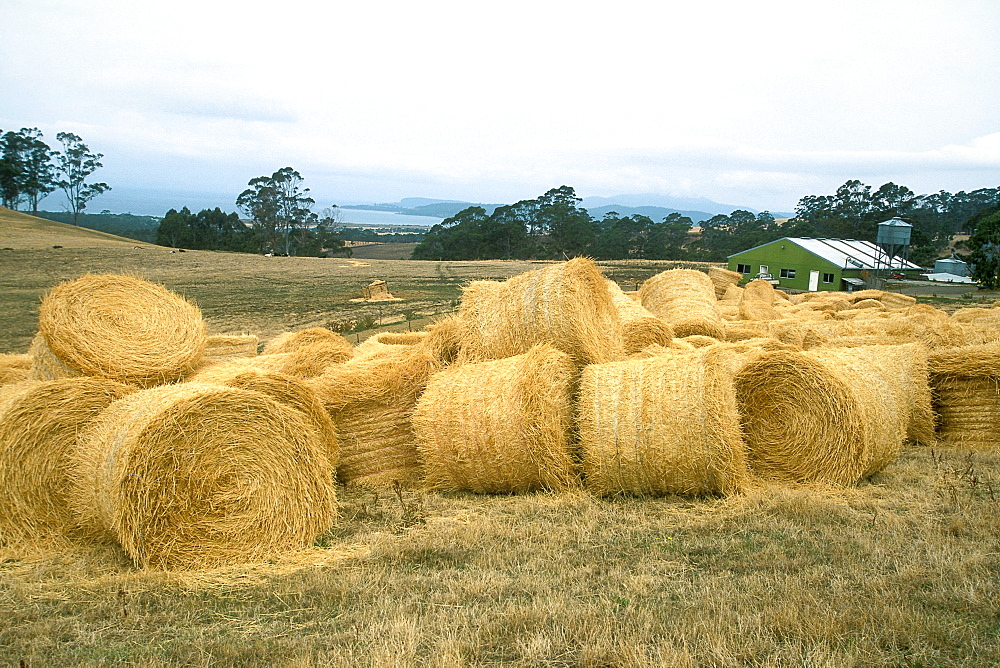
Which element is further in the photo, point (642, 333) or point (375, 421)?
point (642, 333)

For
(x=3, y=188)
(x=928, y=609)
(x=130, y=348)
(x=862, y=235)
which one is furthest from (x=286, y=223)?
(x=928, y=609)

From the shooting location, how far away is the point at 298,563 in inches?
217

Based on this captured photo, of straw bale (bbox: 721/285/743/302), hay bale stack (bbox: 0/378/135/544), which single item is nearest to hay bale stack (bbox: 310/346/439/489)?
hay bale stack (bbox: 0/378/135/544)

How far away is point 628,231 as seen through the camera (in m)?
80.1

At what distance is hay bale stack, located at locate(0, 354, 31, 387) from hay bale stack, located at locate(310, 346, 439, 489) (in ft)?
12.3

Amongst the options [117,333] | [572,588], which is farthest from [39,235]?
[572,588]

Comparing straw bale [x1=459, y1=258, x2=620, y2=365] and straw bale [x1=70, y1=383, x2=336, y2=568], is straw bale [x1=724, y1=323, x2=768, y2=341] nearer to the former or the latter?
straw bale [x1=459, y1=258, x2=620, y2=365]

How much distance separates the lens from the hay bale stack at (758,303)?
18.1m

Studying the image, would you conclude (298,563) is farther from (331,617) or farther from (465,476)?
(465,476)

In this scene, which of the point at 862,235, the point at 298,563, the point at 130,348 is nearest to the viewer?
the point at 298,563

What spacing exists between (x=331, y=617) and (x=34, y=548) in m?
2.88

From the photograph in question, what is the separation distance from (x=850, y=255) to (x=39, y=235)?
205 ft

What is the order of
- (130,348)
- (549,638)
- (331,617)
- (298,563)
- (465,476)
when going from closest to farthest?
(549,638), (331,617), (298,563), (465,476), (130,348)

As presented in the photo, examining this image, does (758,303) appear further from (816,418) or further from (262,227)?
(262,227)
